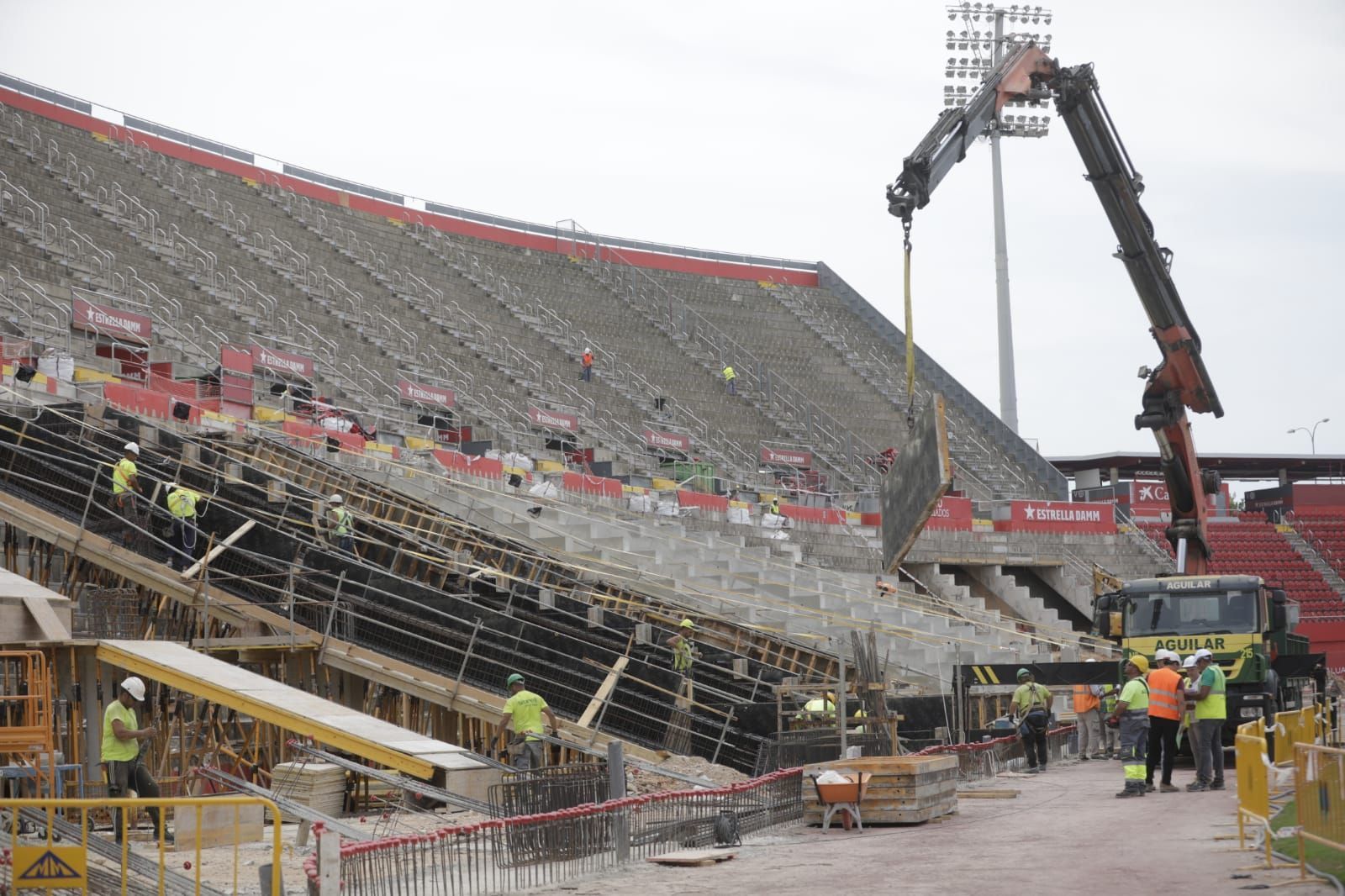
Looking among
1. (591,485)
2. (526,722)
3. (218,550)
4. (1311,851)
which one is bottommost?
(1311,851)

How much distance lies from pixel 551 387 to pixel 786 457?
273 inches

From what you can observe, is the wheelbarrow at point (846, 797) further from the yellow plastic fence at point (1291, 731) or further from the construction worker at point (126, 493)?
the construction worker at point (126, 493)

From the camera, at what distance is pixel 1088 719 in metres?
21.8

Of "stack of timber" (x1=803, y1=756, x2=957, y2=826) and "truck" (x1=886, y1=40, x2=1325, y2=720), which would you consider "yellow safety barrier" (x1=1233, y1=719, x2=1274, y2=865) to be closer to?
"stack of timber" (x1=803, y1=756, x2=957, y2=826)

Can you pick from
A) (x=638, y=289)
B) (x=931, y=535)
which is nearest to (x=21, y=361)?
(x=931, y=535)

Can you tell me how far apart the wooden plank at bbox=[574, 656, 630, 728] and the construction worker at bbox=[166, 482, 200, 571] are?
5231 millimetres

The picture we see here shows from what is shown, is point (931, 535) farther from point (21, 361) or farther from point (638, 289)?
point (21, 361)

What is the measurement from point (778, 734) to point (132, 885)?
941 centimetres

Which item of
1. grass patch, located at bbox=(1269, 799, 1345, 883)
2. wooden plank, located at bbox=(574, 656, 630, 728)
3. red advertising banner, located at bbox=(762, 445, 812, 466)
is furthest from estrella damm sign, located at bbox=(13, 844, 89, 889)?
red advertising banner, located at bbox=(762, 445, 812, 466)

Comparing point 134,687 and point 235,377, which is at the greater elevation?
point 235,377

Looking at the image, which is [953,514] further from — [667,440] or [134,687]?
[134,687]

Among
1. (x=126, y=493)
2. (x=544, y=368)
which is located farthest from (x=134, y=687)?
(x=544, y=368)

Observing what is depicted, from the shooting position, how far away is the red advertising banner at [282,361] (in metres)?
33.6

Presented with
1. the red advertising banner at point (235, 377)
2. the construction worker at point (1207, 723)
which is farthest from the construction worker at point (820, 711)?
the red advertising banner at point (235, 377)
